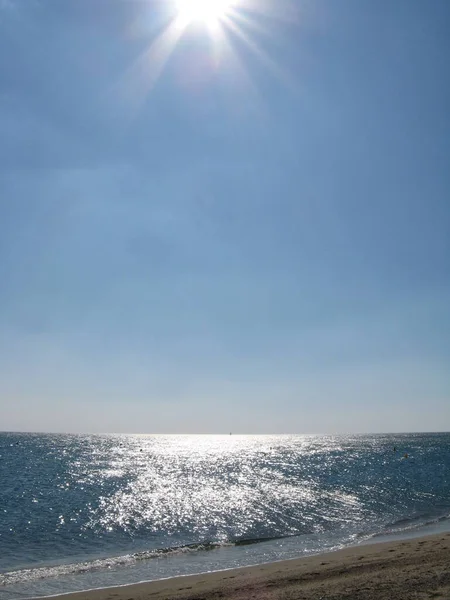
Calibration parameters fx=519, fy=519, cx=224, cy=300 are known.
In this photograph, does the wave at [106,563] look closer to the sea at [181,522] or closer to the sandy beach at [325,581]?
the sea at [181,522]

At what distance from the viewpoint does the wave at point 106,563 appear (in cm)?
1883

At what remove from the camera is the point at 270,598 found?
13562 millimetres

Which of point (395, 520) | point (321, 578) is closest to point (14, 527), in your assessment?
point (321, 578)

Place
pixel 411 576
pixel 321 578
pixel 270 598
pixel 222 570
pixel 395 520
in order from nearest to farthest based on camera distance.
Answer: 1. pixel 270 598
2. pixel 411 576
3. pixel 321 578
4. pixel 222 570
5. pixel 395 520

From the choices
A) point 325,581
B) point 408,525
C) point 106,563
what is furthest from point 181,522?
point 325,581

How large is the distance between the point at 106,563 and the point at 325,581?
9.73m

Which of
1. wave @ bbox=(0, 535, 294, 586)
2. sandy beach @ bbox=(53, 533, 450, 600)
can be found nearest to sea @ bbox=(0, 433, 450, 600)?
wave @ bbox=(0, 535, 294, 586)

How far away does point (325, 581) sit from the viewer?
50.4ft

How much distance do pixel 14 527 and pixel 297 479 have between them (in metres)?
32.5

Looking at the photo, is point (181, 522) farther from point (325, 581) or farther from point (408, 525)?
point (325, 581)

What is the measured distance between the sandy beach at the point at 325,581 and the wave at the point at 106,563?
3564mm

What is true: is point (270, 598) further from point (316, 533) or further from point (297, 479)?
point (297, 479)

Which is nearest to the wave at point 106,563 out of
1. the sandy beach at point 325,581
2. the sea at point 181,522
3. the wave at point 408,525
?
the sea at point 181,522

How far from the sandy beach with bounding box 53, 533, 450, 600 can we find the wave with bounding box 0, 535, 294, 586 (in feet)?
11.7
